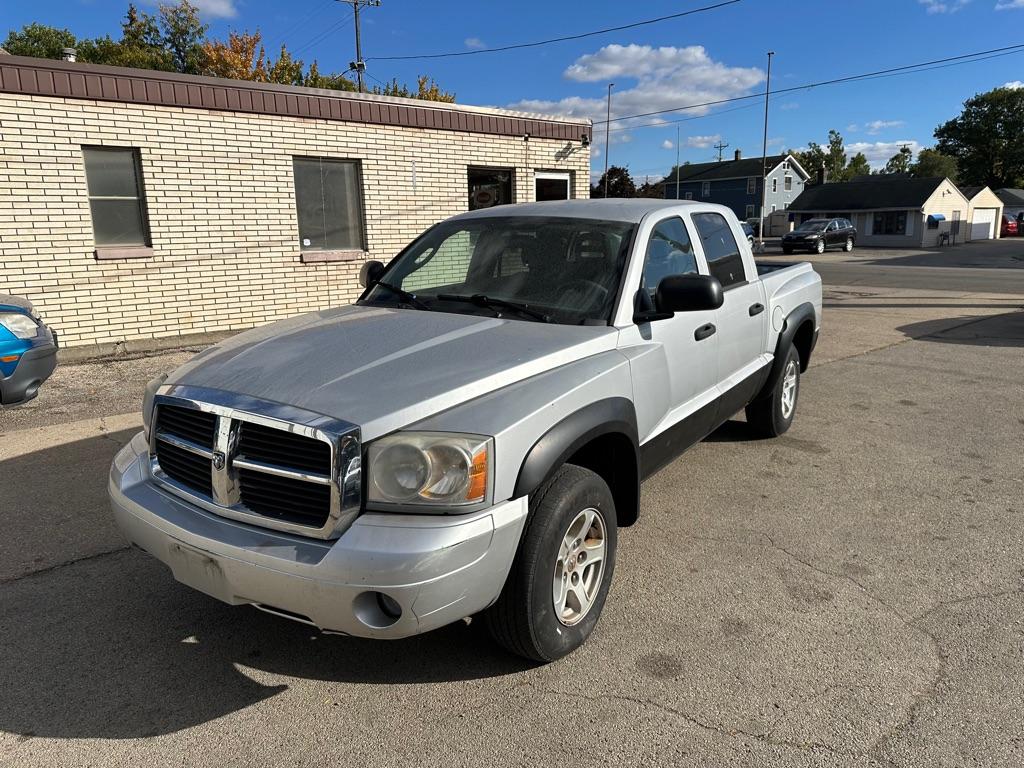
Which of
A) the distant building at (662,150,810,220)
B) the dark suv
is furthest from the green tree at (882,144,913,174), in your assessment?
the dark suv

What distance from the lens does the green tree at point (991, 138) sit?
273ft

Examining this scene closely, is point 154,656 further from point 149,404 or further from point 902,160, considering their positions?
point 902,160

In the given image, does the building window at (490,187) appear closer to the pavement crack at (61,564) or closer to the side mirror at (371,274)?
the side mirror at (371,274)

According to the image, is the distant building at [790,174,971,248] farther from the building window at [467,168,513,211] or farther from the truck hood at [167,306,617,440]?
the truck hood at [167,306,617,440]

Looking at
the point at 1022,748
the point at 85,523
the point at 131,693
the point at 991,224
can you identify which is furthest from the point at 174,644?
the point at 991,224

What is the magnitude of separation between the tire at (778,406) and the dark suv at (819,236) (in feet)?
119

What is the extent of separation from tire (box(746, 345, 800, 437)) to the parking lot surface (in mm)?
684

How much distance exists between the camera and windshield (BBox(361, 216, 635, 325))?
347 centimetres

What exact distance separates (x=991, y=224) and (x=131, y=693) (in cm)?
7191

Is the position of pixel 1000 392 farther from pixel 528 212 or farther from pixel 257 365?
pixel 257 365

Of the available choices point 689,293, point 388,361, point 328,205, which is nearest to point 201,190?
point 328,205

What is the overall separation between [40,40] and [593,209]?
48.8 metres

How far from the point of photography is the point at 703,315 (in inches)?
156

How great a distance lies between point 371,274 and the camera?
14.5 feet
